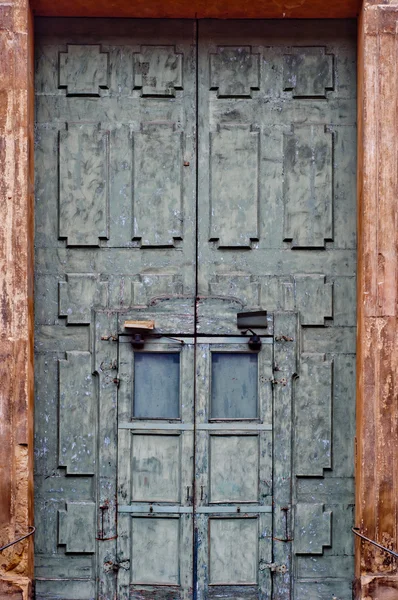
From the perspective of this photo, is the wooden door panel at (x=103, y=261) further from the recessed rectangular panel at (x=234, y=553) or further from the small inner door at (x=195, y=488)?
the recessed rectangular panel at (x=234, y=553)

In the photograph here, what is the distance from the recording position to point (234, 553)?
242 inches

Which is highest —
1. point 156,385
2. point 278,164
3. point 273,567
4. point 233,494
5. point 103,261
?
point 278,164

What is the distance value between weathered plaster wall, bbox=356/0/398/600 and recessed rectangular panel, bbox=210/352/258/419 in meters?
0.80

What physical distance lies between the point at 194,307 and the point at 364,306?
1.24 m

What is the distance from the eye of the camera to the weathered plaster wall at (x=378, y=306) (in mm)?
5867

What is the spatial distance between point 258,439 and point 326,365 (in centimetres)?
74

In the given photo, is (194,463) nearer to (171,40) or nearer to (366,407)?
(366,407)

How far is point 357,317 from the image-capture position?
20.2 ft

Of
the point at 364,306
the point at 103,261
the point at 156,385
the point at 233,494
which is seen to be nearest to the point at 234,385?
the point at 156,385

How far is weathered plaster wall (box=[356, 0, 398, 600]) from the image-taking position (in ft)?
19.2

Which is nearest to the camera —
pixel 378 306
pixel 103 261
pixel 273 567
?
pixel 378 306

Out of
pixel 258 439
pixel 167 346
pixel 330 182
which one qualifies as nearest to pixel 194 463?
pixel 258 439

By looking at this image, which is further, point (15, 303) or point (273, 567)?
point (273, 567)

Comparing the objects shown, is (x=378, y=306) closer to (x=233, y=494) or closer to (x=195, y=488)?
(x=233, y=494)
